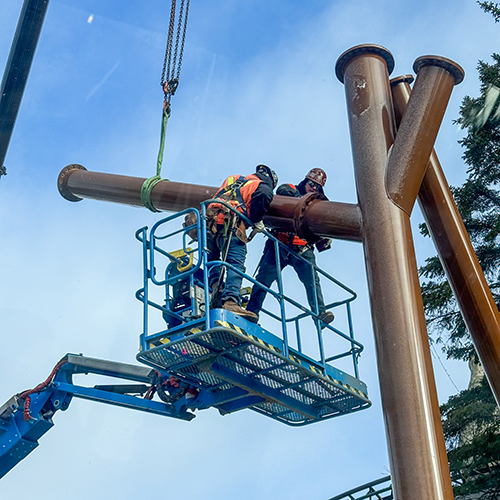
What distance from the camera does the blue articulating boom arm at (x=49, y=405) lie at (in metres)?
9.84

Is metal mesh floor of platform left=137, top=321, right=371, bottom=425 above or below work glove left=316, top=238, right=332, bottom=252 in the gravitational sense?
below

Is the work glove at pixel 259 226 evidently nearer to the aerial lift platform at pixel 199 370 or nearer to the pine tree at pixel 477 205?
the aerial lift platform at pixel 199 370

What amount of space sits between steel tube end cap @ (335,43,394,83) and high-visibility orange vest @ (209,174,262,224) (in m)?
1.64

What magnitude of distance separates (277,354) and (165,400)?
104 inches

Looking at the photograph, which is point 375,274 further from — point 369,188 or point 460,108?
point 460,108

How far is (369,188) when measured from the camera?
24.9 feet

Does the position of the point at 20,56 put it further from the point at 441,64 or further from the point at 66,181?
the point at 441,64

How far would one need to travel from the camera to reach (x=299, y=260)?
9672 millimetres

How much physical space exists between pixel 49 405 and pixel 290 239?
405cm

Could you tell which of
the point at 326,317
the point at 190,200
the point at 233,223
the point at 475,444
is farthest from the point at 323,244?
the point at 475,444

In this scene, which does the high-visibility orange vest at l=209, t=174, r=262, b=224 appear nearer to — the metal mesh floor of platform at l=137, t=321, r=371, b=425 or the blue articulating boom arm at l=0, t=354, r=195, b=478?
the metal mesh floor of platform at l=137, t=321, r=371, b=425

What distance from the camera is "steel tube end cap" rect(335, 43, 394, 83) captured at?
8414 millimetres

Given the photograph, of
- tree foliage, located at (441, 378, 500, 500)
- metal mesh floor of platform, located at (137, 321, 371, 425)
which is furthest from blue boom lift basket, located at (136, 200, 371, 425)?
tree foliage, located at (441, 378, 500, 500)

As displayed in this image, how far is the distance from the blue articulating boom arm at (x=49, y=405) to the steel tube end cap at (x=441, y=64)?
5.13m
